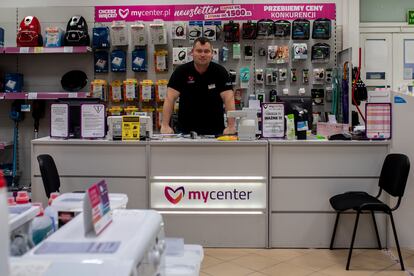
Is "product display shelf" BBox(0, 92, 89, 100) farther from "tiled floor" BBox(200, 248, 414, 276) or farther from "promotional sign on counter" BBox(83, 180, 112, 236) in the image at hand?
"promotional sign on counter" BBox(83, 180, 112, 236)

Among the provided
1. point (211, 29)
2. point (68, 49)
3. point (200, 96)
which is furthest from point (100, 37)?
point (200, 96)

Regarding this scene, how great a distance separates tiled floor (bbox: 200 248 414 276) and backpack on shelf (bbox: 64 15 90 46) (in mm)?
3488

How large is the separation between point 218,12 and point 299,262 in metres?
3.81

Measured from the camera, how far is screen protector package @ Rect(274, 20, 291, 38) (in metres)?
6.48

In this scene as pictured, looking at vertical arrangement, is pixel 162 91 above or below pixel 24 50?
below

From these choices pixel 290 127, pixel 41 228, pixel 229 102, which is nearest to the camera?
pixel 41 228

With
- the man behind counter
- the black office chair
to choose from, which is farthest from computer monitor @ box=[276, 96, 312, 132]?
the black office chair

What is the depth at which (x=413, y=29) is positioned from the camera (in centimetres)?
712

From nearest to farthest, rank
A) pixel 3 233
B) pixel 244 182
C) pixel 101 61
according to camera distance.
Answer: pixel 3 233 → pixel 244 182 → pixel 101 61

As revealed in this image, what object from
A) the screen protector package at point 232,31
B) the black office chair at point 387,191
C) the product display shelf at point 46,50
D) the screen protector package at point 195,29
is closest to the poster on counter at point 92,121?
the black office chair at point 387,191

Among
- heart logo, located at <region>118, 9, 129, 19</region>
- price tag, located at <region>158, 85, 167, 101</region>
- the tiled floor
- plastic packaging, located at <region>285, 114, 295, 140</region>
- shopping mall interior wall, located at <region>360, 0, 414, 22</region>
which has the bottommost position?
the tiled floor

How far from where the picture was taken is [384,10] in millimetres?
7129

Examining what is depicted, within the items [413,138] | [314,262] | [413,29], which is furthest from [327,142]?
[413,29]

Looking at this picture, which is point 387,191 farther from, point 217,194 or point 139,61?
point 139,61
